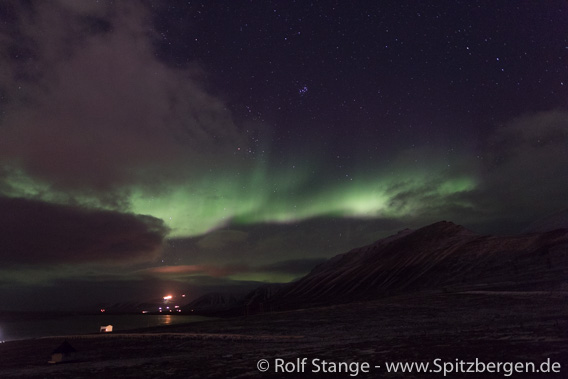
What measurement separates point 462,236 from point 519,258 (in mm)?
50731

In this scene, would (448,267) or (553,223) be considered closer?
(448,267)

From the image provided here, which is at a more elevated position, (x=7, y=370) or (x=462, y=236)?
(x=462, y=236)

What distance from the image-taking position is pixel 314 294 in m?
170

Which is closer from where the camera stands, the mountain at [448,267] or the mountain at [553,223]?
the mountain at [448,267]

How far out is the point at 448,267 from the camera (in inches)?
4872

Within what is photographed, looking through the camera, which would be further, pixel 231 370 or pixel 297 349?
pixel 297 349

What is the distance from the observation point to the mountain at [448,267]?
85312 mm

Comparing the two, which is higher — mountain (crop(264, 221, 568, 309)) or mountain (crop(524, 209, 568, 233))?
mountain (crop(524, 209, 568, 233))

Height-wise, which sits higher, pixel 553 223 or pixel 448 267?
pixel 553 223

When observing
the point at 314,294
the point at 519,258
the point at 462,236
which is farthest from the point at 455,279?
the point at 314,294

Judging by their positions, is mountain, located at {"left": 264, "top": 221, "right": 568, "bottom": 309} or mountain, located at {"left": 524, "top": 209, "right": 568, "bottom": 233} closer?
mountain, located at {"left": 264, "top": 221, "right": 568, "bottom": 309}

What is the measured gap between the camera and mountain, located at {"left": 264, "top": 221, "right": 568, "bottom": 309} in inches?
3359

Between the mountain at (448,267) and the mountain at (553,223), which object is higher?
the mountain at (553,223)

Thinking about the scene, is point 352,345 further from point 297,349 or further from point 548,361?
point 548,361
